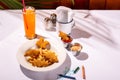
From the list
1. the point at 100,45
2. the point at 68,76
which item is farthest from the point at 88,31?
the point at 68,76

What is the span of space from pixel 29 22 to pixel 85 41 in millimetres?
335

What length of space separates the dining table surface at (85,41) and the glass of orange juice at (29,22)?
1.7 inches

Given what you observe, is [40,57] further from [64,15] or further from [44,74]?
[64,15]

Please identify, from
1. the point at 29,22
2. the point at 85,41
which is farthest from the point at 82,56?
the point at 29,22

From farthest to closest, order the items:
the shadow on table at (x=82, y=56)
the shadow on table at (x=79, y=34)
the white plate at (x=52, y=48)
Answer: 1. the shadow on table at (x=79, y=34)
2. the shadow on table at (x=82, y=56)
3. the white plate at (x=52, y=48)

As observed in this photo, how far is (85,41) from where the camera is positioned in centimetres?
150

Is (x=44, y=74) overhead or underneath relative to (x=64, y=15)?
underneath

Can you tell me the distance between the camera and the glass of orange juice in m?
1.46

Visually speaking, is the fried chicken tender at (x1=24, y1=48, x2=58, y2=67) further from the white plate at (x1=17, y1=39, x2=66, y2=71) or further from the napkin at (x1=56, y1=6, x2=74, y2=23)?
the napkin at (x1=56, y1=6, x2=74, y2=23)

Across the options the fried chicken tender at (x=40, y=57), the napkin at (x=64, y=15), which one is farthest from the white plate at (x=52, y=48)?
the napkin at (x=64, y=15)

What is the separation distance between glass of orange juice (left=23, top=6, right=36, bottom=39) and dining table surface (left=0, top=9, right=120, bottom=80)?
43 mm

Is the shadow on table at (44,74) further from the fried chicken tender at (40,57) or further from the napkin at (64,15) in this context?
the napkin at (64,15)

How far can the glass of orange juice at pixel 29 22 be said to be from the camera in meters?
1.46

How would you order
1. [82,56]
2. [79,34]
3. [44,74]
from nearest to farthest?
[44,74] < [82,56] < [79,34]
